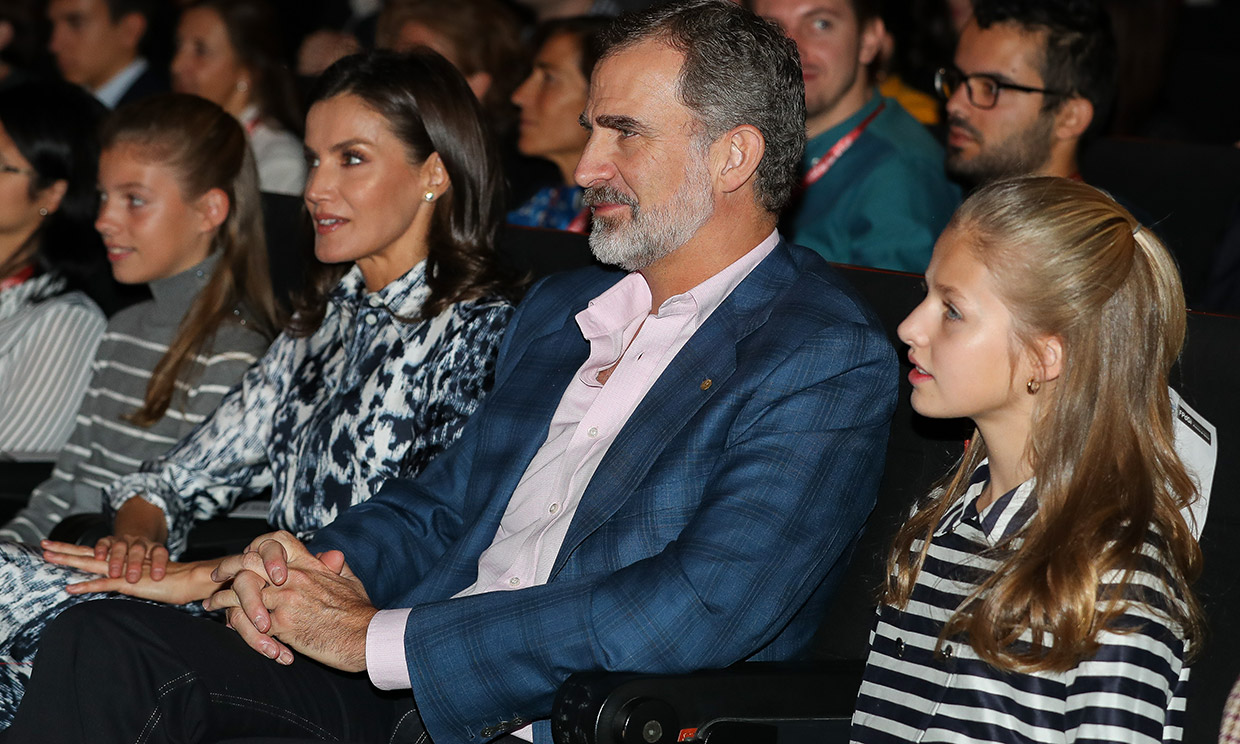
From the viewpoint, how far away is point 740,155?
1733mm

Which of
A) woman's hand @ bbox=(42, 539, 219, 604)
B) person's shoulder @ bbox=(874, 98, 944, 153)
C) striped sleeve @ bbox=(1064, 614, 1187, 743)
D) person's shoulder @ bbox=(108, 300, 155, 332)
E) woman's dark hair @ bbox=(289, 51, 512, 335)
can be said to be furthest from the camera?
person's shoulder @ bbox=(874, 98, 944, 153)

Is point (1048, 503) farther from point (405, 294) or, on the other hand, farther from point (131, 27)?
point (131, 27)

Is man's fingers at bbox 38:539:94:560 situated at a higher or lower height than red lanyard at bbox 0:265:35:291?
lower

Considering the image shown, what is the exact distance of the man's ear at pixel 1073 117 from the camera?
2.84m

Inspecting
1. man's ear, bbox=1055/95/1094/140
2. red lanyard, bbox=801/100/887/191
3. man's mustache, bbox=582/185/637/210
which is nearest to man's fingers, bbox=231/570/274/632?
man's mustache, bbox=582/185/637/210

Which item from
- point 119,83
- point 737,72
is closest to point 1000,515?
point 737,72

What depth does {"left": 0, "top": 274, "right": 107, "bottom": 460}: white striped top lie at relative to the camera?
265cm

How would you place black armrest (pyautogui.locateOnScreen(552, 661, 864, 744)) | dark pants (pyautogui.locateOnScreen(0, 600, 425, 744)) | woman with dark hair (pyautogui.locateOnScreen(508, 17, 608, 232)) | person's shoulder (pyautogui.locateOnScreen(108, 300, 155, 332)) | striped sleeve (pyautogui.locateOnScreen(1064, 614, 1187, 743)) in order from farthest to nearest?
woman with dark hair (pyautogui.locateOnScreen(508, 17, 608, 232)) < person's shoulder (pyautogui.locateOnScreen(108, 300, 155, 332)) < dark pants (pyautogui.locateOnScreen(0, 600, 425, 744)) < black armrest (pyautogui.locateOnScreen(552, 661, 864, 744)) < striped sleeve (pyautogui.locateOnScreen(1064, 614, 1187, 743))

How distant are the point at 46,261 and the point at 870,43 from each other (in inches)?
80.2

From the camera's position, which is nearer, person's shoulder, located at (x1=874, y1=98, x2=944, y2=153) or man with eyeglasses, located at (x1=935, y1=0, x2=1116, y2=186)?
man with eyeglasses, located at (x1=935, y1=0, x2=1116, y2=186)

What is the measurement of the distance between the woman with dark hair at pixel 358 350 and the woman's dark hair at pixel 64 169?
818mm

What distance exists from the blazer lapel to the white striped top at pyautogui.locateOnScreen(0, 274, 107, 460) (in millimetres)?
1483

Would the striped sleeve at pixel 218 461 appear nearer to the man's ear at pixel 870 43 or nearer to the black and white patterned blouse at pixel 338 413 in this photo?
the black and white patterned blouse at pixel 338 413

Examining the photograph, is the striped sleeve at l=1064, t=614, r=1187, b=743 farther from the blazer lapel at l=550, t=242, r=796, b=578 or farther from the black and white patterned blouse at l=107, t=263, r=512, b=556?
the black and white patterned blouse at l=107, t=263, r=512, b=556
